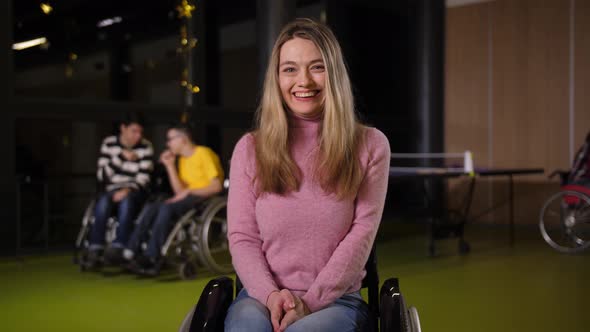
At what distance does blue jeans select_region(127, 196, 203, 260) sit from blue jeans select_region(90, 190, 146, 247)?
0.10 meters

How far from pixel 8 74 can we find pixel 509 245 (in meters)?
4.79

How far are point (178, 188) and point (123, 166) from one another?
19.6 inches

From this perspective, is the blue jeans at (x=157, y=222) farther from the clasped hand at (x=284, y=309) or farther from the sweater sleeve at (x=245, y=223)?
the clasped hand at (x=284, y=309)

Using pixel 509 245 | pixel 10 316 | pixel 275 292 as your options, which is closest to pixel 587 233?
pixel 509 245

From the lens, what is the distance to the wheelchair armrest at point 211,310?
5.44 ft

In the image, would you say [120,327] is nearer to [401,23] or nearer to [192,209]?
[192,209]

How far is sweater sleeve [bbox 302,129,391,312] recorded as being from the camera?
172 centimetres

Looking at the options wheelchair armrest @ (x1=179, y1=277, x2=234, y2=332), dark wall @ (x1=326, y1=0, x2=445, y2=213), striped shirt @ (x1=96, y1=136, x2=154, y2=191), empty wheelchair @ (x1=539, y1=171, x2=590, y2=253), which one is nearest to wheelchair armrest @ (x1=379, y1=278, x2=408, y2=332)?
wheelchair armrest @ (x1=179, y1=277, x2=234, y2=332)

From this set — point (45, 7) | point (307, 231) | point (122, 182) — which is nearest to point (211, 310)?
point (307, 231)

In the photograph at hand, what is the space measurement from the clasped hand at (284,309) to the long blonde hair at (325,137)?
27 cm

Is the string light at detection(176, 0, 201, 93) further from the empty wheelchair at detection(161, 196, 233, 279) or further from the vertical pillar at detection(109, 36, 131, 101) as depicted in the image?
the empty wheelchair at detection(161, 196, 233, 279)

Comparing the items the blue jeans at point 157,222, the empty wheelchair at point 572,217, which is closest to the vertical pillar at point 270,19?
the blue jeans at point 157,222

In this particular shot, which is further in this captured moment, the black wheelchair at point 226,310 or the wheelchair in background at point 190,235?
the wheelchair in background at point 190,235

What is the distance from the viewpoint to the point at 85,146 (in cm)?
745
